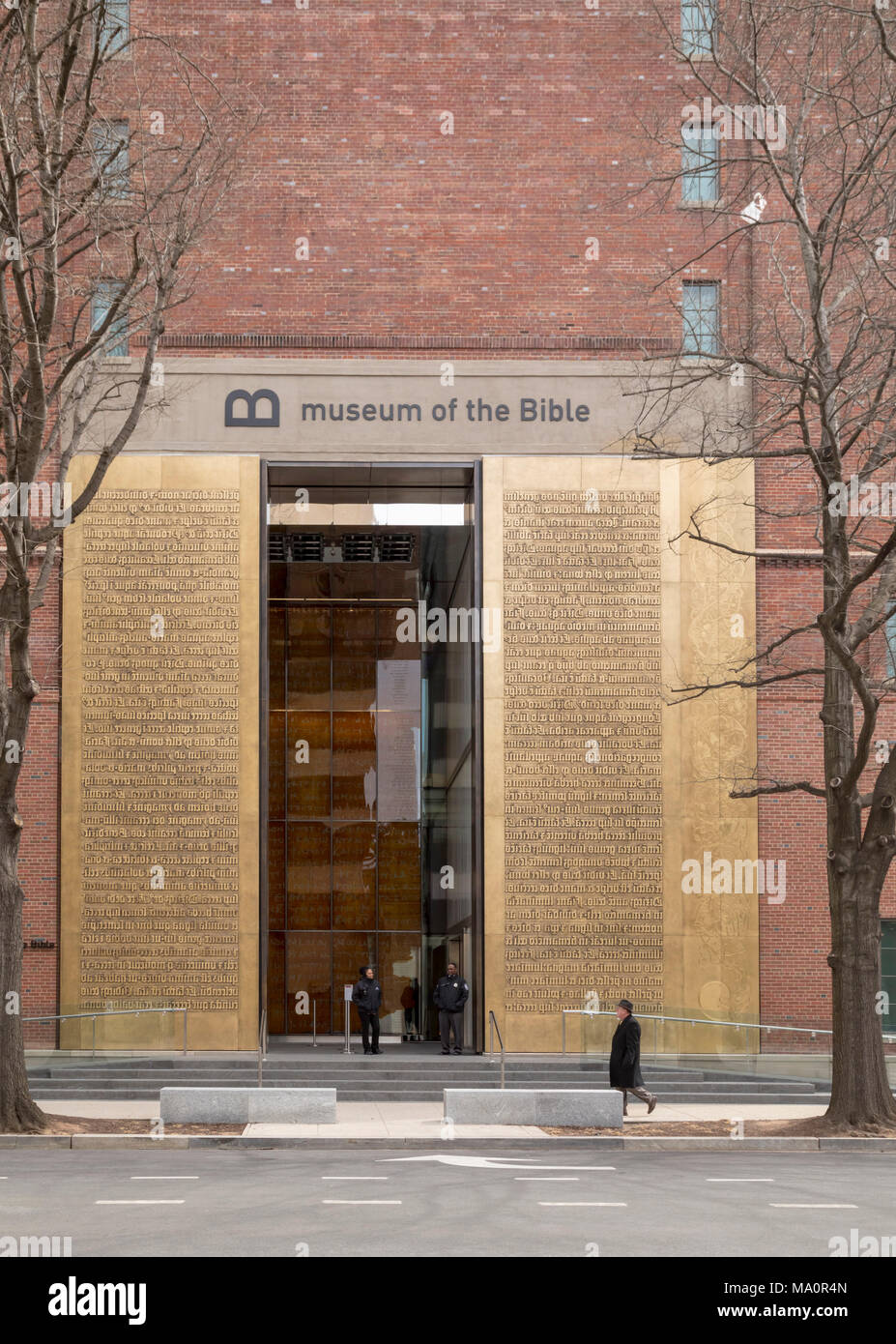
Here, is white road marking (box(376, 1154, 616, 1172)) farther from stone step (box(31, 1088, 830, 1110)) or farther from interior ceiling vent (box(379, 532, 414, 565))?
interior ceiling vent (box(379, 532, 414, 565))

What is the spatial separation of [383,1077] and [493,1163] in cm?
833

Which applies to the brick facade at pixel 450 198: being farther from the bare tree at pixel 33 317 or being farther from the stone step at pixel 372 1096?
the bare tree at pixel 33 317

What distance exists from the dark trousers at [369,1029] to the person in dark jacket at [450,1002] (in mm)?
1220

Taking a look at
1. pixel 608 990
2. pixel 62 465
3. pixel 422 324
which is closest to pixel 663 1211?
pixel 62 465

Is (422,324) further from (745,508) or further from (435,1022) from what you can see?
(435,1022)

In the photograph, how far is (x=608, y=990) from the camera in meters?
24.7

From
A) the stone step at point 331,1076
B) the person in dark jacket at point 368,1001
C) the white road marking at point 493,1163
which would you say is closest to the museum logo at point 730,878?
the stone step at point 331,1076

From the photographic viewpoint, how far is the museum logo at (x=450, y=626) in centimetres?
2559

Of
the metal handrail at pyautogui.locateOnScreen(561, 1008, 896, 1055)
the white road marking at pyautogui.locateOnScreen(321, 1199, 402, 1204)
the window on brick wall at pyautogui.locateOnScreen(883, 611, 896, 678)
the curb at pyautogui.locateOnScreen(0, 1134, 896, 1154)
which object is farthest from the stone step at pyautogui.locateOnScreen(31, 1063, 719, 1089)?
the white road marking at pyautogui.locateOnScreen(321, 1199, 402, 1204)

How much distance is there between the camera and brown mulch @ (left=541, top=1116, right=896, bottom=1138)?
683 inches

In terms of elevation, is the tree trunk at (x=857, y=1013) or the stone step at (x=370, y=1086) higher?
the tree trunk at (x=857, y=1013)

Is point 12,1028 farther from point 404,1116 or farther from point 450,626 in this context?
point 450,626

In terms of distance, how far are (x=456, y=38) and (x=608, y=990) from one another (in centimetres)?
1619

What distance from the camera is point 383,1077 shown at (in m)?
22.7
